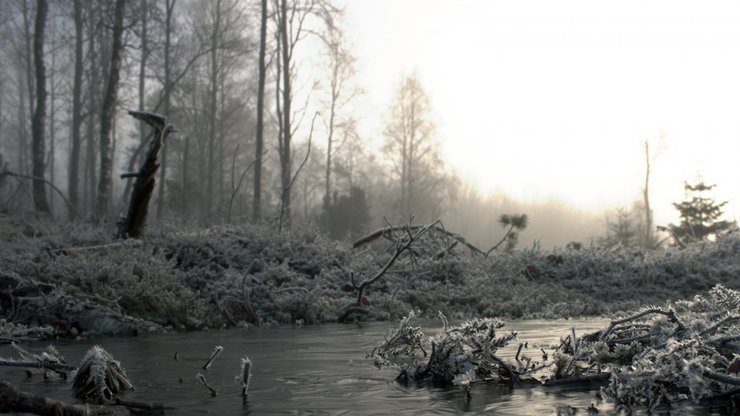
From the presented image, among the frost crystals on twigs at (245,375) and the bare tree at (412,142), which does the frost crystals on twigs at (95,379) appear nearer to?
the frost crystals on twigs at (245,375)

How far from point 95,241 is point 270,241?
324 cm

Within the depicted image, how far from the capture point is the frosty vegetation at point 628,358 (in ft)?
9.91

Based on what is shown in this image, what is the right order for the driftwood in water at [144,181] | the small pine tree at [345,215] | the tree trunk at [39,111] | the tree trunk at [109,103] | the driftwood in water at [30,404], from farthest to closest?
the small pine tree at [345,215] → the tree trunk at [39,111] → the tree trunk at [109,103] → the driftwood in water at [144,181] → the driftwood in water at [30,404]

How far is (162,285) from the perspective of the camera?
929 cm

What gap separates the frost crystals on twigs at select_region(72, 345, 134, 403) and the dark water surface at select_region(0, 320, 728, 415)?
3.7 inches

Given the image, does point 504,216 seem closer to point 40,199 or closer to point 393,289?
point 393,289

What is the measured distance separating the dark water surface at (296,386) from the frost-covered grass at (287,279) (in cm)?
175

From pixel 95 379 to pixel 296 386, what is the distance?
120 centimetres

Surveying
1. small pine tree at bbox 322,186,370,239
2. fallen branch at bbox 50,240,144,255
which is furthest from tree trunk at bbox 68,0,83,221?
fallen branch at bbox 50,240,144,255

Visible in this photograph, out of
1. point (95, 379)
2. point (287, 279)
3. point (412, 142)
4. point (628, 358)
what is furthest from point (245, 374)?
point (412, 142)

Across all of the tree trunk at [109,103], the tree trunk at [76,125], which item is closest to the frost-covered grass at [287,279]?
the tree trunk at [109,103]

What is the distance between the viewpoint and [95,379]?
353 centimetres

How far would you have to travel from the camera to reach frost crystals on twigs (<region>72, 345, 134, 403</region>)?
3.52 meters

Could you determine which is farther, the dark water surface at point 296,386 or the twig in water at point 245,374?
the twig in water at point 245,374
